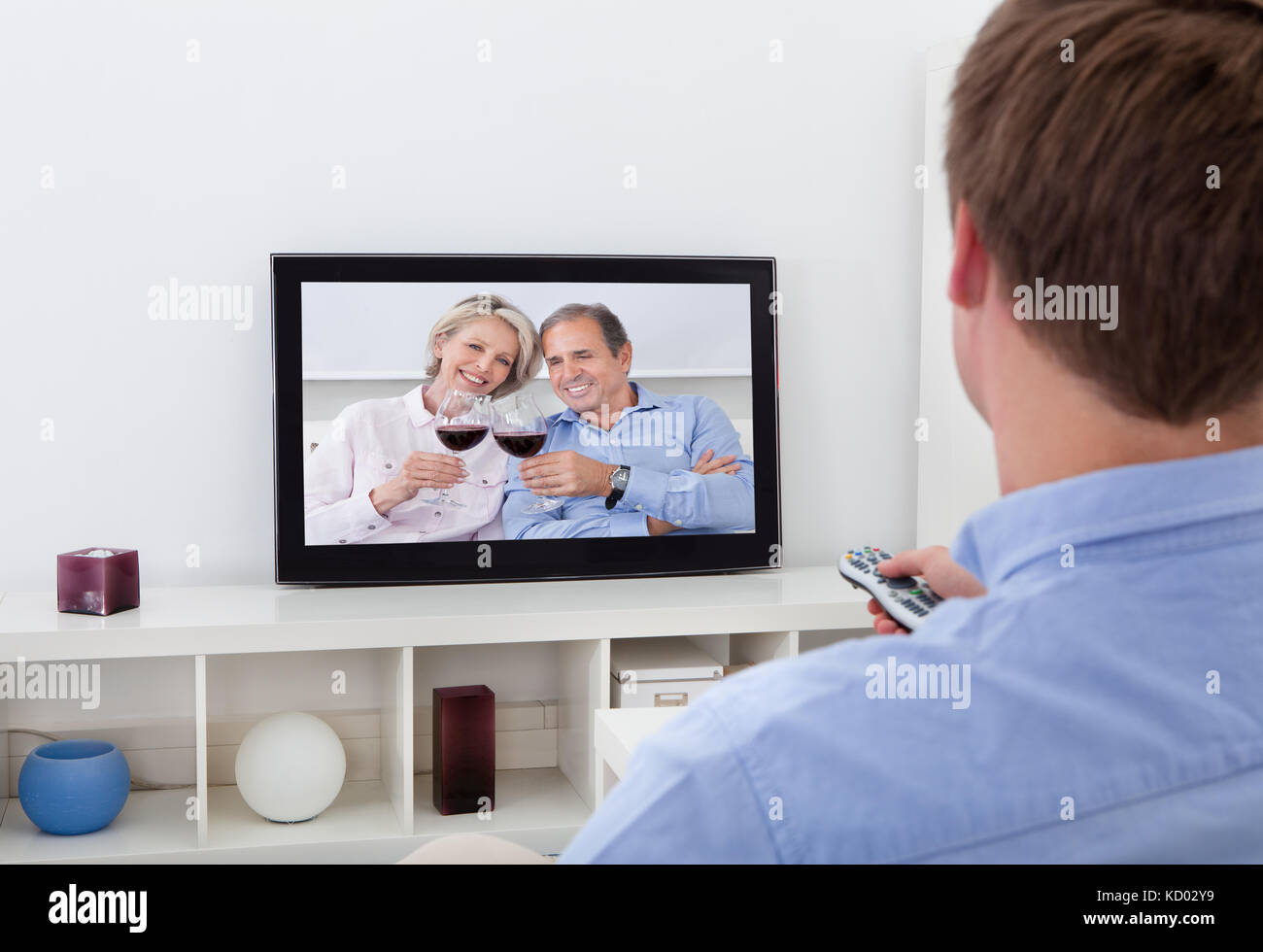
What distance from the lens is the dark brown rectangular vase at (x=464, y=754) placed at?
2.54 m

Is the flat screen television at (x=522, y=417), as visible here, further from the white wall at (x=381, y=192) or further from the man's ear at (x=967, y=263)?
the man's ear at (x=967, y=263)

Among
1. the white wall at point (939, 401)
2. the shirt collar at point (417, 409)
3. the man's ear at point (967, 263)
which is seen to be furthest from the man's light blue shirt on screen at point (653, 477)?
the man's ear at point (967, 263)

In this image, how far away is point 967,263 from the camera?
64 centimetres

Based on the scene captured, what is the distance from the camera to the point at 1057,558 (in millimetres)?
565

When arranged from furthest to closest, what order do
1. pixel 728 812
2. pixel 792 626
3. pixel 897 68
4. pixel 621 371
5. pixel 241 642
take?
pixel 897 68 → pixel 621 371 → pixel 792 626 → pixel 241 642 → pixel 728 812

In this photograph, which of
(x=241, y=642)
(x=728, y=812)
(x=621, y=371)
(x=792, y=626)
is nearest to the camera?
(x=728, y=812)

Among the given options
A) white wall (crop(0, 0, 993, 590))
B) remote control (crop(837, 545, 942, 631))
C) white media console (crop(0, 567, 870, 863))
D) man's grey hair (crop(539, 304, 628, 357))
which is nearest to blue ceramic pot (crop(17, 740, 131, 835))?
white media console (crop(0, 567, 870, 863))

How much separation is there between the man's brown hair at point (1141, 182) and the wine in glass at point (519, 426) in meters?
2.06

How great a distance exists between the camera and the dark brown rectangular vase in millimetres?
2537

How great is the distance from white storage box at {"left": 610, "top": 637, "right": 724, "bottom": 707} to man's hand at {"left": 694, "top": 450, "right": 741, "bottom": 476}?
0.45 meters

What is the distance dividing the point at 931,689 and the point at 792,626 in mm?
2029

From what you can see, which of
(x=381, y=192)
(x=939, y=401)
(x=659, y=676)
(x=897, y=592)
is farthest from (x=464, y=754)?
(x=897, y=592)

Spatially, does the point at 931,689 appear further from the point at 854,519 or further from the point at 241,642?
the point at 854,519

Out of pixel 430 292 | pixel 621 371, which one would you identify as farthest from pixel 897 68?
pixel 430 292
